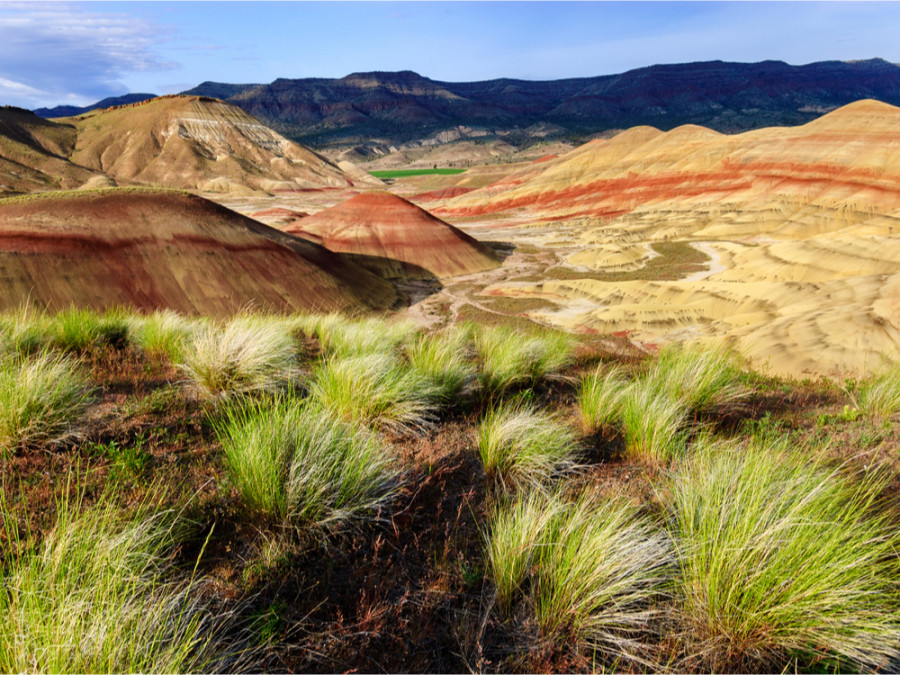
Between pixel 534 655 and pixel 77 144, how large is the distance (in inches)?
5953

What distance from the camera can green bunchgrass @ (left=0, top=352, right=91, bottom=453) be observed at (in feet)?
11.8

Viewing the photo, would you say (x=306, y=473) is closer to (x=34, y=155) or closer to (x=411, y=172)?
(x=34, y=155)

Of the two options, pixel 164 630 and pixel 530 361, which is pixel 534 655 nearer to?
pixel 164 630

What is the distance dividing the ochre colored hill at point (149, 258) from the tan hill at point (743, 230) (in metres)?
16.3

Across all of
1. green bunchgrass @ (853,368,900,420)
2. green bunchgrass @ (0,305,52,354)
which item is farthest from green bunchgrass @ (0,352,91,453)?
green bunchgrass @ (853,368,900,420)

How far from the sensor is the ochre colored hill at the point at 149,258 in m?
20.9

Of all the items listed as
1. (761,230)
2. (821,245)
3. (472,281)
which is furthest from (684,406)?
(761,230)

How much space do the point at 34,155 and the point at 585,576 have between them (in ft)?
419

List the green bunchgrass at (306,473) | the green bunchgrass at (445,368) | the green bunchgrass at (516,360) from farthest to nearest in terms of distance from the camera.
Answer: the green bunchgrass at (516,360), the green bunchgrass at (445,368), the green bunchgrass at (306,473)

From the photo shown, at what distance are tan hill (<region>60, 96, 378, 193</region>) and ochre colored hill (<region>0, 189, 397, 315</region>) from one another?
88.2 m

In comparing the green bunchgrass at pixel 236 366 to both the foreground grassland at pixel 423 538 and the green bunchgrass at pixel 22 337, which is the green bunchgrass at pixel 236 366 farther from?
the green bunchgrass at pixel 22 337

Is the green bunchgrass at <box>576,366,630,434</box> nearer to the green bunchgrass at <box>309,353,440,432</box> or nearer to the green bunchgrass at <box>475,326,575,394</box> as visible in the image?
the green bunchgrass at <box>475,326,575,394</box>

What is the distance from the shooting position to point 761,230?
50969 mm

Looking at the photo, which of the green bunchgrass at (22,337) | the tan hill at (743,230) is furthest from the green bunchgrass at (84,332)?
the tan hill at (743,230)
